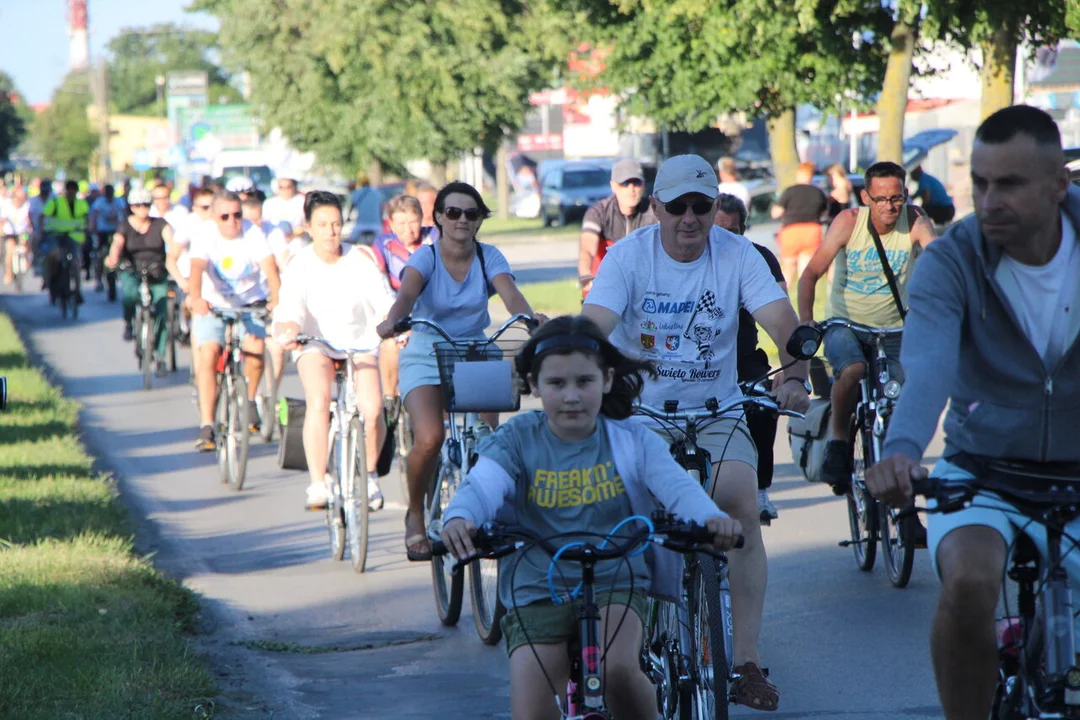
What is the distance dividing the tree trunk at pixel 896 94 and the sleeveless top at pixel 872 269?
491 inches

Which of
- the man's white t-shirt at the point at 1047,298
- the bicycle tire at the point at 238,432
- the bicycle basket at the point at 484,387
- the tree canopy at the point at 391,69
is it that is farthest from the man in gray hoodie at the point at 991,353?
the tree canopy at the point at 391,69

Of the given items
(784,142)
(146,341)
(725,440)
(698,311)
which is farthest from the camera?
(784,142)

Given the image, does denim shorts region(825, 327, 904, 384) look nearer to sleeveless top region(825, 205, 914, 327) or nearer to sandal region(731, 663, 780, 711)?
sleeveless top region(825, 205, 914, 327)

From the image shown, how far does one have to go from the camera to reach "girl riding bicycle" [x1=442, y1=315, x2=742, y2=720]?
428 centimetres

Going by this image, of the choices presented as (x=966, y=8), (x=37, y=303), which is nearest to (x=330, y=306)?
(x=966, y=8)

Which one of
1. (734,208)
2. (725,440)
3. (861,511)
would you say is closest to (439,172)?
(734,208)

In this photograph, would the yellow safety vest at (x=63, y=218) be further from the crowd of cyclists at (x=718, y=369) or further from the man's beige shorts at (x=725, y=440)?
the man's beige shorts at (x=725, y=440)

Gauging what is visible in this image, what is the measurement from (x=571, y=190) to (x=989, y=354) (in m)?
47.7

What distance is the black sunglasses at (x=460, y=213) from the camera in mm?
7824

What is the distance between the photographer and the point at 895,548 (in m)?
7.93

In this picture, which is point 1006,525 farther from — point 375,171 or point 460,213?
point 375,171

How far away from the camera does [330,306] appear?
367 inches

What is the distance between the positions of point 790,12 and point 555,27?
21.0 m

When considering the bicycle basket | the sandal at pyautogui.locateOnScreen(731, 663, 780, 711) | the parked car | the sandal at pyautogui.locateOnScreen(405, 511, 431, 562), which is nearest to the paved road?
the sandal at pyautogui.locateOnScreen(405, 511, 431, 562)
